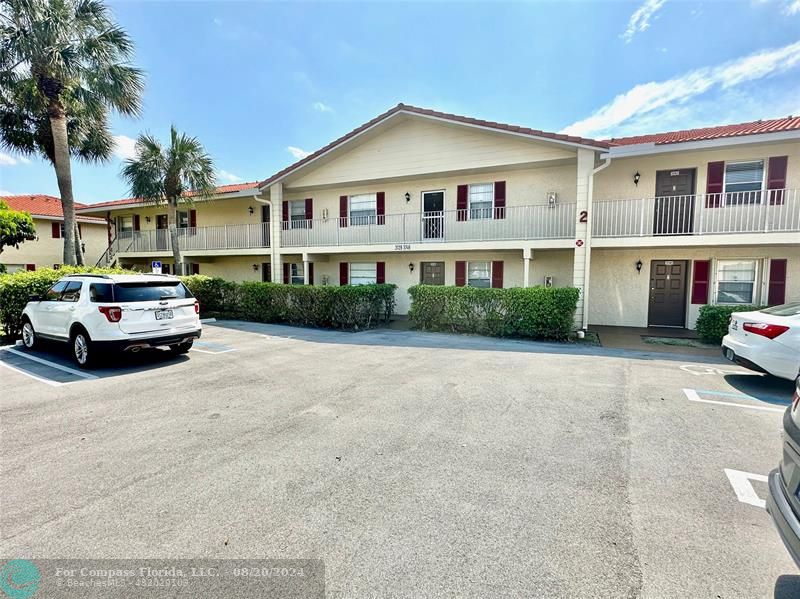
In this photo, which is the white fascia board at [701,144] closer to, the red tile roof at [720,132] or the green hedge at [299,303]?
the red tile roof at [720,132]

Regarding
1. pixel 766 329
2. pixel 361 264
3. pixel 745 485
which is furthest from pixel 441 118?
pixel 745 485

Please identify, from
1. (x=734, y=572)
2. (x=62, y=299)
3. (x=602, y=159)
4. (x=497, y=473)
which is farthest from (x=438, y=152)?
(x=734, y=572)

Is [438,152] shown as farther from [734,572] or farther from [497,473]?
[734,572]

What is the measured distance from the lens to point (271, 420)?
476 centimetres

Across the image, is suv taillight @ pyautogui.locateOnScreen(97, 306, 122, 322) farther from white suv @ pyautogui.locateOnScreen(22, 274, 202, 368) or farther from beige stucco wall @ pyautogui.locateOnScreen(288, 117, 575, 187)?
beige stucco wall @ pyautogui.locateOnScreen(288, 117, 575, 187)

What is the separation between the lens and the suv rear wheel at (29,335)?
8727 millimetres

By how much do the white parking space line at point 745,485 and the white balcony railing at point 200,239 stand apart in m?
16.8

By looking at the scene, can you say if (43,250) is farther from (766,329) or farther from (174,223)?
(766,329)

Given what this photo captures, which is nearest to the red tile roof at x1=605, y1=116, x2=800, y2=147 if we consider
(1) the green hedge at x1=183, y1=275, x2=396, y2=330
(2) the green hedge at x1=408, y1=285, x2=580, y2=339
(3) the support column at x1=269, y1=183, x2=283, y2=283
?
(2) the green hedge at x1=408, y1=285, x2=580, y2=339

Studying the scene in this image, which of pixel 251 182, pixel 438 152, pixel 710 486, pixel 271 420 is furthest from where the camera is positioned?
pixel 251 182

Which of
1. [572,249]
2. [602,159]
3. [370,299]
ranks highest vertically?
[602,159]

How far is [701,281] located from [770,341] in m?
7.17

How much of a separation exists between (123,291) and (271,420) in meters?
4.52

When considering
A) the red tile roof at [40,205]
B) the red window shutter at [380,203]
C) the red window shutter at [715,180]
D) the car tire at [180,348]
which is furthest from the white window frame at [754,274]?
the red tile roof at [40,205]
